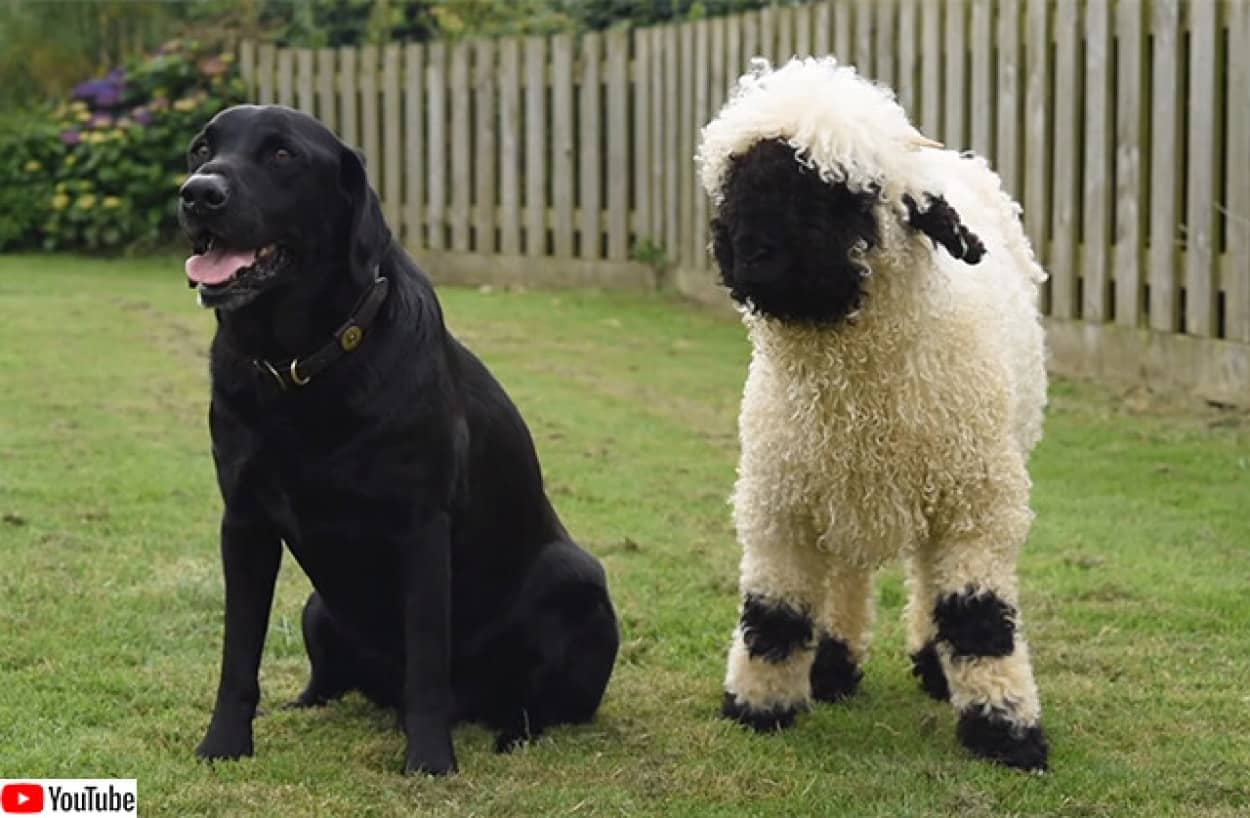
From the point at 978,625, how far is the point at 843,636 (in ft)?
2.31

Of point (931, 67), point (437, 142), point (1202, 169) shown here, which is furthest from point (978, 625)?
point (437, 142)

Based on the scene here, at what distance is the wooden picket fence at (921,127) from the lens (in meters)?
9.04

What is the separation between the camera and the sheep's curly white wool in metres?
4.41

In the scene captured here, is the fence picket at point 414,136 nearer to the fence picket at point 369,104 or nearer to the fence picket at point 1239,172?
the fence picket at point 369,104

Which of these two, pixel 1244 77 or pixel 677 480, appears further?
pixel 1244 77

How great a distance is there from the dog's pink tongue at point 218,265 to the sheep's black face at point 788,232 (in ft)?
3.57

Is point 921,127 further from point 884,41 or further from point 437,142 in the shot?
point 437,142

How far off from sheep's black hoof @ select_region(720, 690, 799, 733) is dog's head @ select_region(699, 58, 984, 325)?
1070 millimetres

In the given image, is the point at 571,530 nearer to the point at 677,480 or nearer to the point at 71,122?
the point at 677,480

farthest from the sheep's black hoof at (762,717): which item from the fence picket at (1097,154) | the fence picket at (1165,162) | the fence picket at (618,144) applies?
the fence picket at (618,144)

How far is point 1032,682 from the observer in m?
4.63

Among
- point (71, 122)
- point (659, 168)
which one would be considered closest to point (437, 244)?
point (659, 168)

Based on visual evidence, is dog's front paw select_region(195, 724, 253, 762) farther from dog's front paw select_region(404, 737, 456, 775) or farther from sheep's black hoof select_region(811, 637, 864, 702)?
sheep's black hoof select_region(811, 637, 864, 702)

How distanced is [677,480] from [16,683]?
360 cm
